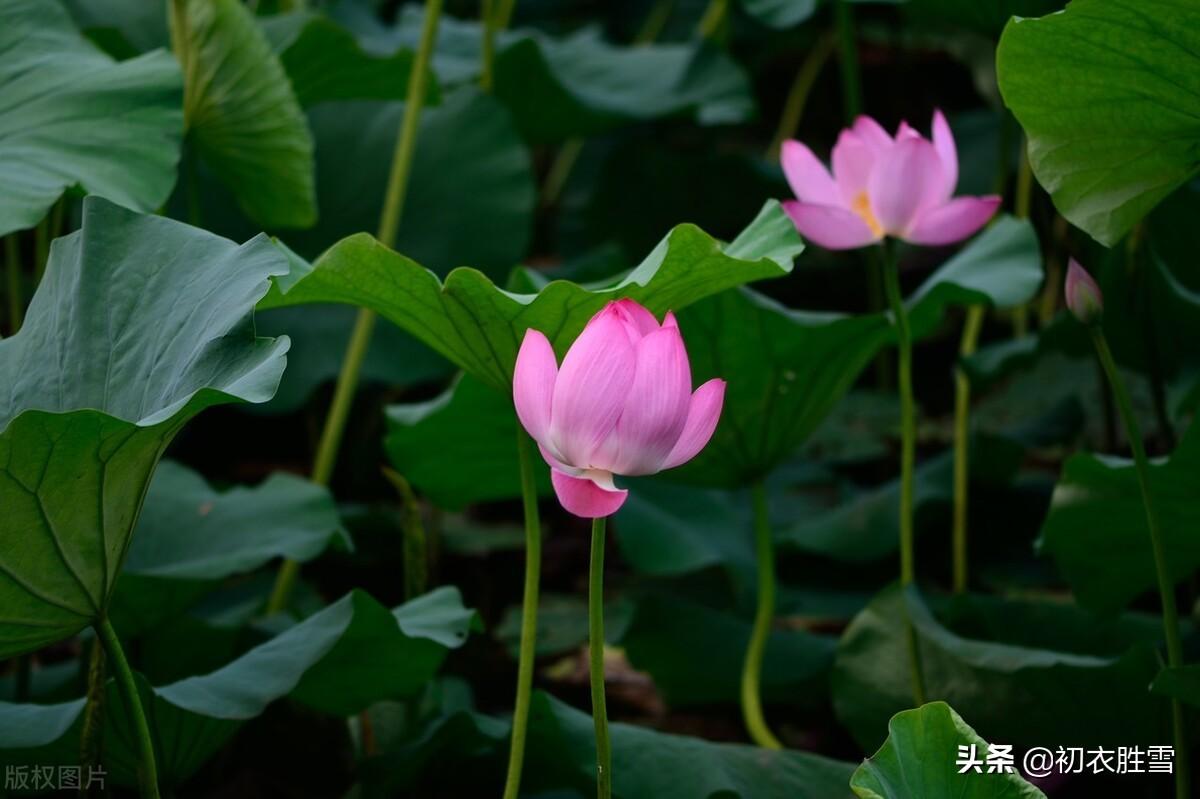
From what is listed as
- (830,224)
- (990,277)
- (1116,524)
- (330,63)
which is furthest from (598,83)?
(1116,524)

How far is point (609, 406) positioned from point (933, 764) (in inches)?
11.1

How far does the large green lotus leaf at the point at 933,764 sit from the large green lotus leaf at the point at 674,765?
23cm

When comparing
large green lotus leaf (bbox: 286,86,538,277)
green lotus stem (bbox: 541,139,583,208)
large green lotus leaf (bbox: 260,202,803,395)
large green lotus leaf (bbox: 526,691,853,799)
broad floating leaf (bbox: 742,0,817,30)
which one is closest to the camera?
large green lotus leaf (bbox: 260,202,803,395)

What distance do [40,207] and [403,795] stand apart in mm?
565

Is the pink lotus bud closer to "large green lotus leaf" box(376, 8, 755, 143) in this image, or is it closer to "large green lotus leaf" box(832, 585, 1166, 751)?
"large green lotus leaf" box(832, 585, 1166, 751)

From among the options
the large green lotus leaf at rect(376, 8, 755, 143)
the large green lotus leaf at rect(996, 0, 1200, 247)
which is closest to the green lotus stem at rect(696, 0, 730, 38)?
the large green lotus leaf at rect(376, 8, 755, 143)

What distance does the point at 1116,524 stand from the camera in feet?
A: 3.75

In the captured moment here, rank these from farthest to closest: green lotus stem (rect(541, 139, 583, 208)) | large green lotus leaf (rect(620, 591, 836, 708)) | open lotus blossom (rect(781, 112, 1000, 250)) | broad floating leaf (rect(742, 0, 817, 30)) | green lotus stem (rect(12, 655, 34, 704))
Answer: green lotus stem (rect(541, 139, 583, 208)), broad floating leaf (rect(742, 0, 817, 30)), large green lotus leaf (rect(620, 591, 836, 708)), green lotus stem (rect(12, 655, 34, 704)), open lotus blossom (rect(781, 112, 1000, 250))

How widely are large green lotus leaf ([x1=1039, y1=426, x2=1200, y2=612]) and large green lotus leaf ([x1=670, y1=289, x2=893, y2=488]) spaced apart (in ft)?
0.73

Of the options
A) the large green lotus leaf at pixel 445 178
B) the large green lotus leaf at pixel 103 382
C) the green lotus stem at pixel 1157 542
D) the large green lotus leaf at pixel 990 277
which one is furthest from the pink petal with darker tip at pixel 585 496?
the large green lotus leaf at pixel 445 178

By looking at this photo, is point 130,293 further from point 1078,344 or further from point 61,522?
point 1078,344

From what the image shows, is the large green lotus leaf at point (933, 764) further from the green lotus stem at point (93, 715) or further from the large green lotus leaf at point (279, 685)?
the green lotus stem at point (93, 715)

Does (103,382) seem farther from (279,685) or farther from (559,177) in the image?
(559,177)

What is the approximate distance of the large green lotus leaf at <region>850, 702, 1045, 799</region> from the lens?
0.71 m
